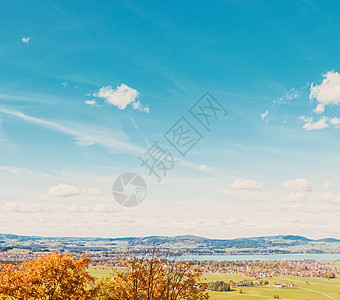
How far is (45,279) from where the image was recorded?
15188 millimetres

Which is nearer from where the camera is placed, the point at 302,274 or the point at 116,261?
the point at 116,261

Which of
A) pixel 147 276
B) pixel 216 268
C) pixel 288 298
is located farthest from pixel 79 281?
pixel 216 268

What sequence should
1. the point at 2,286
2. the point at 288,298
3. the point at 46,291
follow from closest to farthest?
the point at 2,286, the point at 46,291, the point at 288,298

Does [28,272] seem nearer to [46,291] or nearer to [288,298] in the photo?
[46,291]

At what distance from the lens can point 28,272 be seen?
15.3 m

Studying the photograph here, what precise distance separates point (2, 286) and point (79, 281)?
11.6 feet

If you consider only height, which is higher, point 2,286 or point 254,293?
point 2,286

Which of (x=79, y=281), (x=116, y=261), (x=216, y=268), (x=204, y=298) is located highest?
(x=116, y=261)

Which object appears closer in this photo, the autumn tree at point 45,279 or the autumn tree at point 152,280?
the autumn tree at point 45,279

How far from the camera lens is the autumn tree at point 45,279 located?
577 inches

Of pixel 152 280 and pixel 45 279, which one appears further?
pixel 152 280

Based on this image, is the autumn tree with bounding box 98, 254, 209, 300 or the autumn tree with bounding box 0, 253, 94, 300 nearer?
the autumn tree with bounding box 0, 253, 94, 300

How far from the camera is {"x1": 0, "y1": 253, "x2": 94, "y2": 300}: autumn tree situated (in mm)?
14648

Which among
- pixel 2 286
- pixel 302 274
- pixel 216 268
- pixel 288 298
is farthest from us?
pixel 216 268
